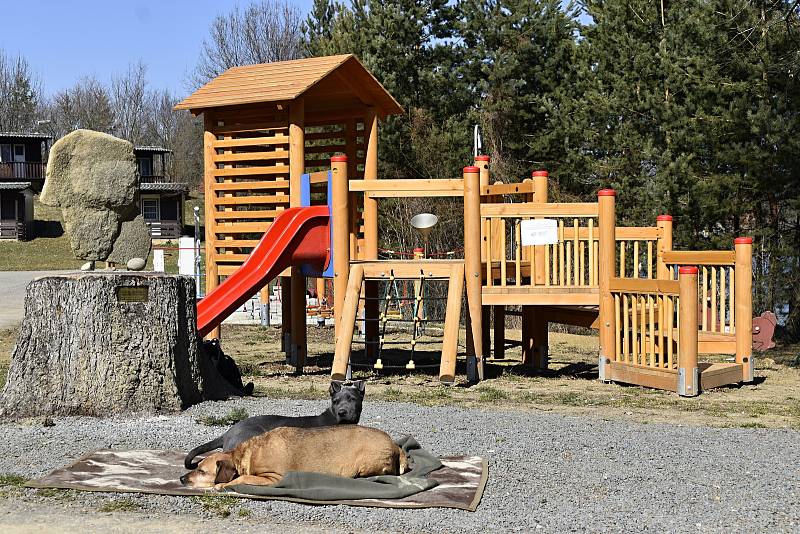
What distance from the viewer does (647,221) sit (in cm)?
A: 2258

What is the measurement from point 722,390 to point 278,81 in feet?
23.5

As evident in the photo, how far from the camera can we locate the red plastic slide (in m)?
11.1

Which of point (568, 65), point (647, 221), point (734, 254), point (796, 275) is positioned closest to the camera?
point (734, 254)

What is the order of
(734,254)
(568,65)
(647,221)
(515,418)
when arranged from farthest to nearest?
(568,65) < (647,221) < (734,254) < (515,418)

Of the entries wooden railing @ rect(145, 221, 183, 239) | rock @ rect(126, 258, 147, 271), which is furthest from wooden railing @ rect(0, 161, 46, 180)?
rock @ rect(126, 258, 147, 271)

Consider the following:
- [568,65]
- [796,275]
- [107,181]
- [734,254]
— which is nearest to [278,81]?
[107,181]

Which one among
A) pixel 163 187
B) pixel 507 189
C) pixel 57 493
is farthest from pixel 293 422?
pixel 163 187

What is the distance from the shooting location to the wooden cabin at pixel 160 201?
51.2 m

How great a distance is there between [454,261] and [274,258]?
2.05 meters

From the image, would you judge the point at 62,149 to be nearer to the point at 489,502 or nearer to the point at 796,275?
the point at 489,502

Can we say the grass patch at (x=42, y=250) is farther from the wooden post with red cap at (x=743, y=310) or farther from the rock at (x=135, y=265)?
the rock at (x=135, y=265)

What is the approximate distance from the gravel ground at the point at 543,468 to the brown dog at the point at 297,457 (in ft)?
1.14

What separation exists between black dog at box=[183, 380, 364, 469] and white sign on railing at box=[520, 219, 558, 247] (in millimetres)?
6182

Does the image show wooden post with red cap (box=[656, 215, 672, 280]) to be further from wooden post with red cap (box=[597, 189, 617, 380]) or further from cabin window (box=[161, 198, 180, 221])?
cabin window (box=[161, 198, 180, 221])
